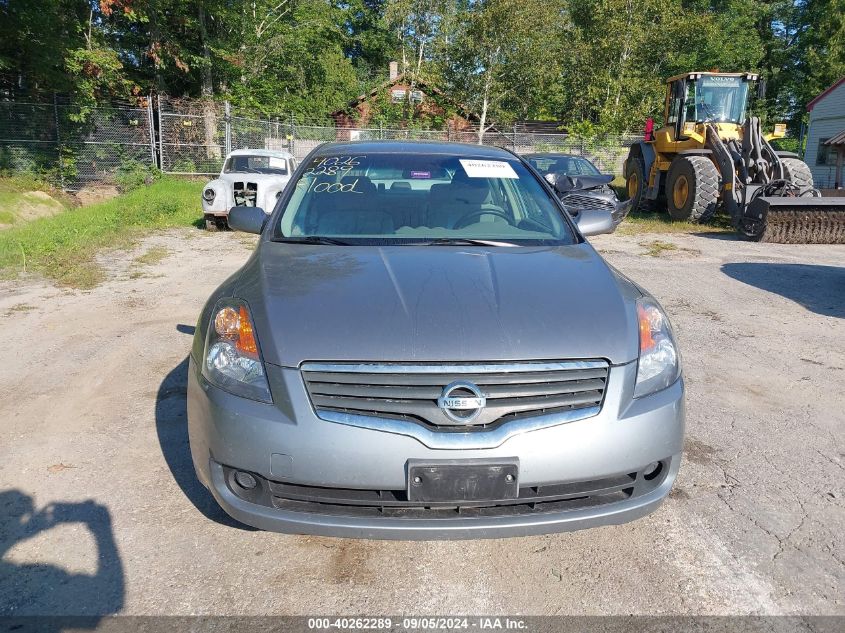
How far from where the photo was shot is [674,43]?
40000 mm

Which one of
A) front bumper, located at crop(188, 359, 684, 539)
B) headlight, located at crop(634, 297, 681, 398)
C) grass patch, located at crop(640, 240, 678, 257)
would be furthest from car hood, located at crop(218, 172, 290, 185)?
front bumper, located at crop(188, 359, 684, 539)

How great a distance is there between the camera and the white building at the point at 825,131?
95.3ft

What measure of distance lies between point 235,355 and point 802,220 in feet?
38.5

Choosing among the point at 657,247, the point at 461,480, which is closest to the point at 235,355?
the point at 461,480

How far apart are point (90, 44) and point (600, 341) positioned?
21716 mm

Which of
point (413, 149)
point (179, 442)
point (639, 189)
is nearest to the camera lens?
point (179, 442)

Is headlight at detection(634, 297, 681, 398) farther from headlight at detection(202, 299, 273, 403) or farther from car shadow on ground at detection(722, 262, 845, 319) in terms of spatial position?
car shadow on ground at detection(722, 262, 845, 319)

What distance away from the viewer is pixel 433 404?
7.39 ft

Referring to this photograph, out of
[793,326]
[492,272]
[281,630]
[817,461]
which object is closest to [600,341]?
[492,272]

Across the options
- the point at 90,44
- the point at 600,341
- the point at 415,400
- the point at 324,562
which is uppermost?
the point at 90,44

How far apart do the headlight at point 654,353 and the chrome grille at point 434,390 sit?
257 mm

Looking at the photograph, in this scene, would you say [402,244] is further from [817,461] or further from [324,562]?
[817,461]

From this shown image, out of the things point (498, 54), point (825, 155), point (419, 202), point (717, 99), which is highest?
point (498, 54)

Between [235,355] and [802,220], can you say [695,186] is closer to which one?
[802,220]
